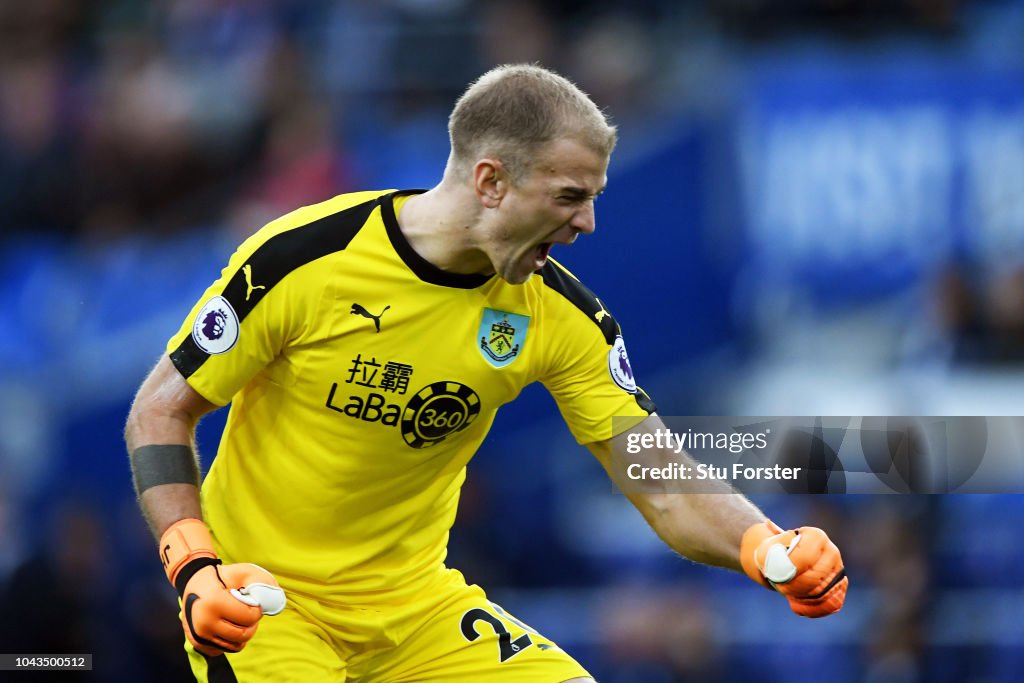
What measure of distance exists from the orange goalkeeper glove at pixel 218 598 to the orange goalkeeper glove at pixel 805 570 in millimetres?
1447

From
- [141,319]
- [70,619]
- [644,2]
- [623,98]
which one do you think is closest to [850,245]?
[623,98]

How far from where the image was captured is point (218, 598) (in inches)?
153

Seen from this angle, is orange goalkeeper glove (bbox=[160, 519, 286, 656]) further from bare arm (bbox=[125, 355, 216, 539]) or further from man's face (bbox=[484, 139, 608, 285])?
man's face (bbox=[484, 139, 608, 285])

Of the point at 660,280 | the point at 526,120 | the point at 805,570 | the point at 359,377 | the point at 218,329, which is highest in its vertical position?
the point at 660,280

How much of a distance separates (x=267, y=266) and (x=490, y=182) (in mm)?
717

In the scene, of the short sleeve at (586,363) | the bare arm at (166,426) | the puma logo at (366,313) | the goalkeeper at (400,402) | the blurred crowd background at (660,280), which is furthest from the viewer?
the blurred crowd background at (660,280)

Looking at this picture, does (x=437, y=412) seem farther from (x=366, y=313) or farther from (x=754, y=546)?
(x=754, y=546)

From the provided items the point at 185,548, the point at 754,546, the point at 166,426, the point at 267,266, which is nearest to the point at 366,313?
the point at 267,266

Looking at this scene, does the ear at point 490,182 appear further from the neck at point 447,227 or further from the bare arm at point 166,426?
the bare arm at point 166,426

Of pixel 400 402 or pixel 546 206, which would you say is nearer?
pixel 546 206

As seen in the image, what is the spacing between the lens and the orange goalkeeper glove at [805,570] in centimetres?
431

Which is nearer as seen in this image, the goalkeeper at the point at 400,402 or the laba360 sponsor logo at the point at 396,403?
the goalkeeper at the point at 400,402

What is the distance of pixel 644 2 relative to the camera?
1062 centimetres

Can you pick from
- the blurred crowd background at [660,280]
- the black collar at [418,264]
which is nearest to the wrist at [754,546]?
the black collar at [418,264]
